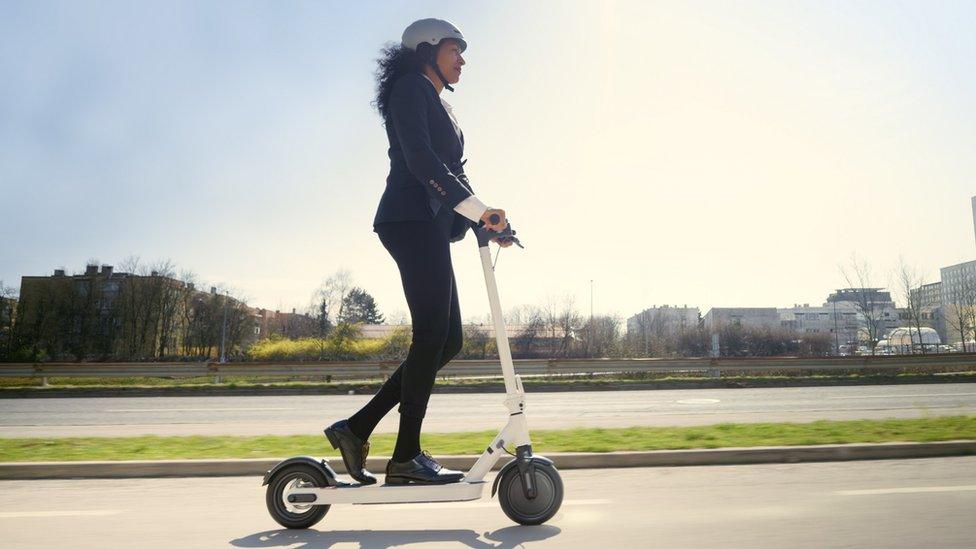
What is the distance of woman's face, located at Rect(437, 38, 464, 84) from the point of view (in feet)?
10.2

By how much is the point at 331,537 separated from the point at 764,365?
19.4m

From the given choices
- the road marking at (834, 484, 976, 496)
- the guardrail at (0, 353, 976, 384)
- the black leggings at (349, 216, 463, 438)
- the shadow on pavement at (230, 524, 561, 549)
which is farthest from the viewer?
the guardrail at (0, 353, 976, 384)

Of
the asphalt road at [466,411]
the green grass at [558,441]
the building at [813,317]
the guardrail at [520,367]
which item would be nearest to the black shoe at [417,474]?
the green grass at [558,441]

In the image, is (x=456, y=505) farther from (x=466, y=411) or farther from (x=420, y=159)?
(x=466, y=411)

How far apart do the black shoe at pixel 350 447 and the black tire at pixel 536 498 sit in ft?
2.00

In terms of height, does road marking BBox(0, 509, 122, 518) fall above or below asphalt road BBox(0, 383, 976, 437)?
above

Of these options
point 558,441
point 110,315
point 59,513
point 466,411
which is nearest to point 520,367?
point 466,411

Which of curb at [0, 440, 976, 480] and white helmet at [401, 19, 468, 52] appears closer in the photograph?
white helmet at [401, 19, 468, 52]

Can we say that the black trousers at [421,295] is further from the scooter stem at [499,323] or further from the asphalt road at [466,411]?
the asphalt road at [466,411]

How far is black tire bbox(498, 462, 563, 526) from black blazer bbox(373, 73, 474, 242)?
1.18 m

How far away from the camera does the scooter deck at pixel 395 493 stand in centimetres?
265

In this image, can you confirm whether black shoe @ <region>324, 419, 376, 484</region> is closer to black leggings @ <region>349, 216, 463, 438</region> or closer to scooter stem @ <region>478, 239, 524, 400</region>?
black leggings @ <region>349, 216, 463, 438</region>

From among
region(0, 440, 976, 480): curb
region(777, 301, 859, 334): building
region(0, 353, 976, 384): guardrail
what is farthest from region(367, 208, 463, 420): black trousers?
region(777, 301, 859, 334): building

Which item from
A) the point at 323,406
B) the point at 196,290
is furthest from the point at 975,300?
the point at 196,290
